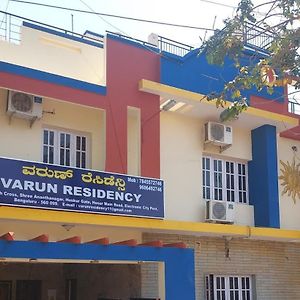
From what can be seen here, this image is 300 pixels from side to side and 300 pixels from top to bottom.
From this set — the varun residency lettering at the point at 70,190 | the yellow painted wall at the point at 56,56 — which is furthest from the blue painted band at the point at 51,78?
the varun residency lettering at the point at 70,190

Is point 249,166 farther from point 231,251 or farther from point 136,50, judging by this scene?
point 136,50

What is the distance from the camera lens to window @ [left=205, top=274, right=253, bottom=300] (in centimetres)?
1305

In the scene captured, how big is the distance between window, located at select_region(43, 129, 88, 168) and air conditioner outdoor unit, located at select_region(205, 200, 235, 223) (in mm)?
2915

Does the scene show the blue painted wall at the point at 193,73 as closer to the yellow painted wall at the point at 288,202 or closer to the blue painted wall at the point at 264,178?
the blue painted wall at the point at 264,178

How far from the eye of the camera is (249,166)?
14555mm

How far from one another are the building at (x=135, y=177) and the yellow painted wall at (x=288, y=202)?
0.04m

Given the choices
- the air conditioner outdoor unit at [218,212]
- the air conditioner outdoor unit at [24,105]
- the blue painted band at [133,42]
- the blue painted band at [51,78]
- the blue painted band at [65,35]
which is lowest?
the air conditioner outdoor unit at [218,212]

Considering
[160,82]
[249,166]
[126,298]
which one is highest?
[160,82]

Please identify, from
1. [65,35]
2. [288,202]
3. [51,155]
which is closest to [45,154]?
[51,155]

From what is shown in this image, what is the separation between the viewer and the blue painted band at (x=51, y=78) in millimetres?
10773

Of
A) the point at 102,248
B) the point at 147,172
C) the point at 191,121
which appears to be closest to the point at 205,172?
the point at 191,121

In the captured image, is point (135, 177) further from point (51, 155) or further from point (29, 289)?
point (29, 289)

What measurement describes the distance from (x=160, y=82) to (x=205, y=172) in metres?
2.52

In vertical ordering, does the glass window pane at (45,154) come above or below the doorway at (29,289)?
above
